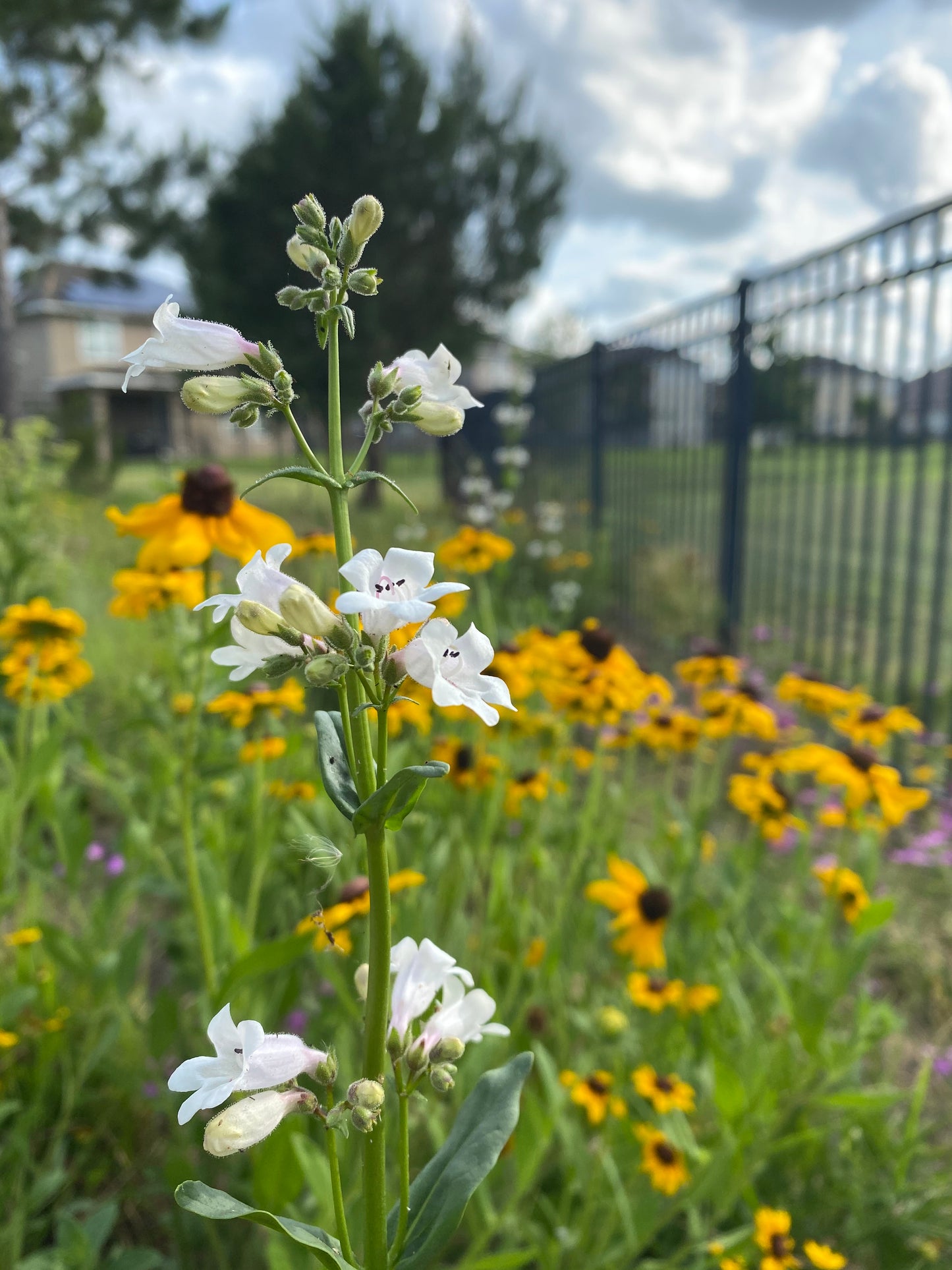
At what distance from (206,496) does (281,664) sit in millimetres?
1045

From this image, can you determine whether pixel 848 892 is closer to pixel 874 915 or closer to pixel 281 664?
pixel 874 915

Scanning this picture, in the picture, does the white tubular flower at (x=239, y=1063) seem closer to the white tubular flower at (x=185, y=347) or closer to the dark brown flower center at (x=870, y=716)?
the white tubular flower at (x=185, y=347)

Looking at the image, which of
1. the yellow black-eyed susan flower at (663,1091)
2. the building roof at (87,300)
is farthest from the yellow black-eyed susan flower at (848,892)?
the building roof at (87,300)

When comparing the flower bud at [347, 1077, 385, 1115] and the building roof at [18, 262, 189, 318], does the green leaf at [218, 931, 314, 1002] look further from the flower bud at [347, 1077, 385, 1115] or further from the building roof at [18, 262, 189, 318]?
the building roof at [18, 262, 189, 318]

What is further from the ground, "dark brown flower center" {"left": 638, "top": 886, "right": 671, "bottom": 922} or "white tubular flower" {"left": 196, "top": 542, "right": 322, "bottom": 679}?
"white tubular flower" {"left": 196, "top": 542, "right": 322, "bottom": 679}

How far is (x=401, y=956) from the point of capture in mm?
713

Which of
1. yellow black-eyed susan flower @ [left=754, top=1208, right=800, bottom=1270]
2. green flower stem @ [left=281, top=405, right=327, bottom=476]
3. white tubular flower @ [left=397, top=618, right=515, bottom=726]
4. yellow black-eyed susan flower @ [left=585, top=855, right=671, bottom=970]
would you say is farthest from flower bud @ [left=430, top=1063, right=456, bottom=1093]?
yellow black-eyed susan flower @ [left=585, top=855, right=671, bottom=970]

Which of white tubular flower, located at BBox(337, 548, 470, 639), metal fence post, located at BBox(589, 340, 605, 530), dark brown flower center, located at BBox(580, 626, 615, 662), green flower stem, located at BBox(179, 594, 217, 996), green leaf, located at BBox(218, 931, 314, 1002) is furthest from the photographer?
metal fence post, located at BBox(589, 340, 605, 530)

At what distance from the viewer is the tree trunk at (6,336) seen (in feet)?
37.0

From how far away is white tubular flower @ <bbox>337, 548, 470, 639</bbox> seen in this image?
52 centimetres

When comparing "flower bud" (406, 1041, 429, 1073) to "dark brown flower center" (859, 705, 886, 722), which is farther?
"dark brown flower center" (859, 705, 886, 722)

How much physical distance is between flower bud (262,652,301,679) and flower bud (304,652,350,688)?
4 cm

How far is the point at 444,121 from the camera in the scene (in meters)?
13.5

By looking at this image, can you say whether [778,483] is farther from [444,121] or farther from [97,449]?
[97,449]
